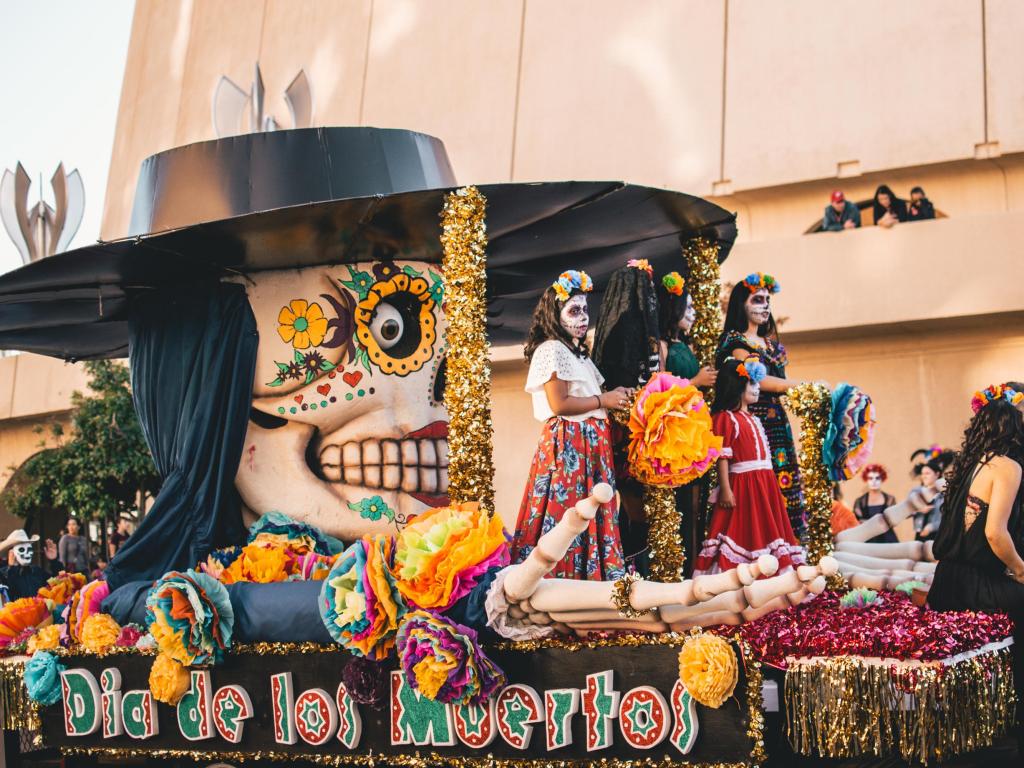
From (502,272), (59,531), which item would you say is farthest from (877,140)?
(59,531)

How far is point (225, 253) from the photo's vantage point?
652cm

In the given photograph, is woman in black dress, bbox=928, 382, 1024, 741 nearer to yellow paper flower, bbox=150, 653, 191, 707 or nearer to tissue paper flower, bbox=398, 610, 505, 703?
tissue paper flower, bbox=398, 610, 505, 703

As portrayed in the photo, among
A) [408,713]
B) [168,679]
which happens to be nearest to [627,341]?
[408,713]

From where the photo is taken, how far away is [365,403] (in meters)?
6.75

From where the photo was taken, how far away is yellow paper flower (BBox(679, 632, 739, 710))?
4535 mm

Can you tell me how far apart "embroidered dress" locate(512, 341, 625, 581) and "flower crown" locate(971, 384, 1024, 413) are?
66.1 inches

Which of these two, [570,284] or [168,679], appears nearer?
[168,679]

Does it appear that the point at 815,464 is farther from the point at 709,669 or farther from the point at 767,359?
the point at 709,669

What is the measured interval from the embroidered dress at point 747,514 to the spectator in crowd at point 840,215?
8.04 metres

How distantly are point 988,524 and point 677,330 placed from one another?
207cm

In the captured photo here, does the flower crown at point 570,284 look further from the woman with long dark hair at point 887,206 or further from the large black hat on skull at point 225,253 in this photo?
the woman with long dark hair at point 887,206

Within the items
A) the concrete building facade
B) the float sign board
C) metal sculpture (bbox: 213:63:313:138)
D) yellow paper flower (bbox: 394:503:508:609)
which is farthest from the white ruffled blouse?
the concrete building facade

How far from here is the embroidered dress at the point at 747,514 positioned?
6590 mm

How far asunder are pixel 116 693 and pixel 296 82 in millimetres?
3748
